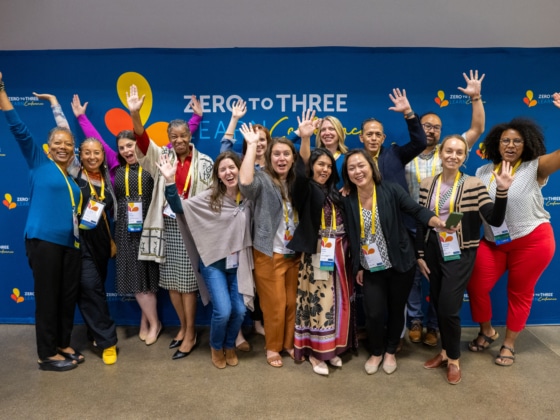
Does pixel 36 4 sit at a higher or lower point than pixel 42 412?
higher

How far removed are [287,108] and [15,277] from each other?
9.49ft

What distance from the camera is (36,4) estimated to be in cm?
336

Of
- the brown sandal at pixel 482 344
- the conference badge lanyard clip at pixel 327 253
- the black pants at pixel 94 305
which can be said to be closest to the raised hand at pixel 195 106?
the black pants at pixel 94 305

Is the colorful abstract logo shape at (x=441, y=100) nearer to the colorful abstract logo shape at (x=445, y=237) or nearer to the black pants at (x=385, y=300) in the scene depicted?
the colorful abstract logo shape at (x=445, y=237)

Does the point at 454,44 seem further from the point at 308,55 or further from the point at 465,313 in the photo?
the point at 465,313

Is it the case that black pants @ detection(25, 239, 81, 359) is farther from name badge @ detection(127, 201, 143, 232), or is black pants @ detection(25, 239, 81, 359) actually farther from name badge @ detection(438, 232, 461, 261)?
name badge @ detection(438, 232, 461, 261)

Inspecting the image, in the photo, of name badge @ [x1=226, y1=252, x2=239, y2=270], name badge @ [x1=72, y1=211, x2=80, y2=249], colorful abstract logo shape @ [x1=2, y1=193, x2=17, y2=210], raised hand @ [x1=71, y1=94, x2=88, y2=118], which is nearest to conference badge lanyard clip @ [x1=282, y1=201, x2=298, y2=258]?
name badge @ [x1=226, y1=252, x2=239, y2=270]

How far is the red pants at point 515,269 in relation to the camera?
2.79 m

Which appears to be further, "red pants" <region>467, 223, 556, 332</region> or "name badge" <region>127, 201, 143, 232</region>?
"name badge" <region>127, 201, 143, 232</region>

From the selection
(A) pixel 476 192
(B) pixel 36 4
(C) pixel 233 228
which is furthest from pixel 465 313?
(B) pixel 36 4

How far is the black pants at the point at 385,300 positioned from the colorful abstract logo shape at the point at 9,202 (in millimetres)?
3094

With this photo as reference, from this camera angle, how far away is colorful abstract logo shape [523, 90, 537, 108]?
3352 mm

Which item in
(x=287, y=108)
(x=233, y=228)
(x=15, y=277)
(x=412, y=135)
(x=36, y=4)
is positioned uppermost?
(x=36, y=4)

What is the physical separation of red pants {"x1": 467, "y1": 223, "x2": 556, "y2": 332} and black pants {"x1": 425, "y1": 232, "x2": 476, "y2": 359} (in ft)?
1.11
